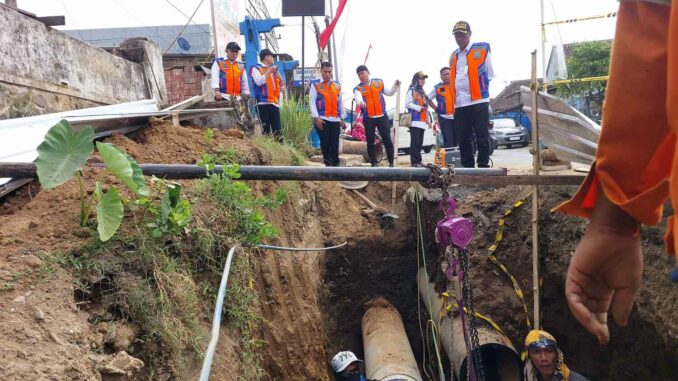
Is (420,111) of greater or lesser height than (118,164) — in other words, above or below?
above

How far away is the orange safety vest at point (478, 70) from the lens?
6.47m

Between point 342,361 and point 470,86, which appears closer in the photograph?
point 342,361

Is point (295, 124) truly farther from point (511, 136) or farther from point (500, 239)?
point (511, 136)

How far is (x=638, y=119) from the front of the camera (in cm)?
111

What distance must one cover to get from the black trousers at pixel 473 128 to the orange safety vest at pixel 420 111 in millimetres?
2619

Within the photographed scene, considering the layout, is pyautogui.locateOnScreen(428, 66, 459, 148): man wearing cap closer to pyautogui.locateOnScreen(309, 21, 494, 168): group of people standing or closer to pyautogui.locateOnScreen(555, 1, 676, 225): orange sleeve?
pyautogui.locateOnScreen(309, 21, 494, 168): group of people standing

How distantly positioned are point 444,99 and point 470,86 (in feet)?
11.8

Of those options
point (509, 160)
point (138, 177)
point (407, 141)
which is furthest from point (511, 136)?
point (138, 177)

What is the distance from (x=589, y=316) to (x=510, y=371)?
5383 millimetres

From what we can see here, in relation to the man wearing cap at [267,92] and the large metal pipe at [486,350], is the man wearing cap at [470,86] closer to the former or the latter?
the large metal pipe at [486,350]

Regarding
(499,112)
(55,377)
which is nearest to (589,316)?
(55,377)

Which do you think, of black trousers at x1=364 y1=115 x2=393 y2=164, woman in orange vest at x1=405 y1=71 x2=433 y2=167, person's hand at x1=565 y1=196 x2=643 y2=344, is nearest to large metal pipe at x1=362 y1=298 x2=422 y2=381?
black trousers at x1=364 y1=115 x2=393 y2=164

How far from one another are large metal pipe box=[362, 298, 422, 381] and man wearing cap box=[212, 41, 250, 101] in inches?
149

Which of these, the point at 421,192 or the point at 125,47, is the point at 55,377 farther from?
the point at 125,47
